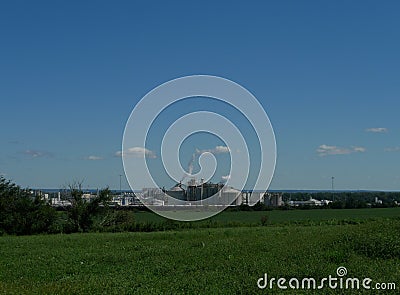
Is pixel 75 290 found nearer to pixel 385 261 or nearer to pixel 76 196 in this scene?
pixel 385 261

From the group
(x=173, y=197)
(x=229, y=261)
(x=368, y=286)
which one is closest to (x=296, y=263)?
(x=229, y=261)

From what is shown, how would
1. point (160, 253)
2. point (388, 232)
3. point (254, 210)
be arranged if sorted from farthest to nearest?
point (254, 210) → point (160, 253) → point (388, 232)

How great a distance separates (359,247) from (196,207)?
2740cm

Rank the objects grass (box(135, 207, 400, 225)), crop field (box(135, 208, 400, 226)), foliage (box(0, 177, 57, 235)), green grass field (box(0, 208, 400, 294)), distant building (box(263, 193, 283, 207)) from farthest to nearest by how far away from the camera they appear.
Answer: distant building (box(263, 193, 283, 207)), grass (box(135, 207, 400, 225)), crop field (box(135, 208, 400, 226)), foliage (box(0, 177, 57, 235)), green grass field (box(0, 208, 400, 294))

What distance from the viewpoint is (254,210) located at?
241 ft

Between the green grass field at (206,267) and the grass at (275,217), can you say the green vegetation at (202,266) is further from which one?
the grass at (275,217)

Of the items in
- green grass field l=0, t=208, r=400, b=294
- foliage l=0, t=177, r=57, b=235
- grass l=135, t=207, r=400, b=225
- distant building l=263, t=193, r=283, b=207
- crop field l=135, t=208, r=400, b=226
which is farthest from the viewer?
distant building l=263, t=193, r=283, b=207

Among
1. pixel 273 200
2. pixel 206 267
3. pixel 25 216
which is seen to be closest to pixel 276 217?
pixel 273 200

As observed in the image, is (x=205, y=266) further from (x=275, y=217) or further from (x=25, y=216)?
(x=275, y=217)

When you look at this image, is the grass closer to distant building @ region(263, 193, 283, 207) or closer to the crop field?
the crop field

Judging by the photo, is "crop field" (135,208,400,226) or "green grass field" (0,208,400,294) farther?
"crop field" (135,208,400,226)

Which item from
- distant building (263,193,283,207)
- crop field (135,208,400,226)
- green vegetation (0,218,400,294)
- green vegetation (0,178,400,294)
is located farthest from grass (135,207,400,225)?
green vegetation (0,218,400,294)

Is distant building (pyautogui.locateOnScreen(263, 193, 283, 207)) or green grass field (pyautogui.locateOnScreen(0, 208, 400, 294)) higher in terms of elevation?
distant building (pyautogui.locateOnScreen(263, 193, 283, 207))

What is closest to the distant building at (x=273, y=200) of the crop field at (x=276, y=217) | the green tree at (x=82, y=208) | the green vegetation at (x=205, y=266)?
the crop field at (x=276, y=217)
